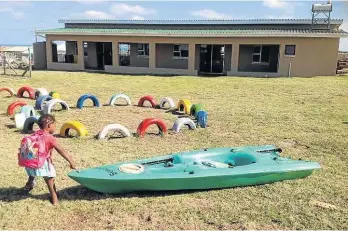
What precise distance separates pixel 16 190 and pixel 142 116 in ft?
19.2

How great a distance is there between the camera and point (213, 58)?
85.2ft

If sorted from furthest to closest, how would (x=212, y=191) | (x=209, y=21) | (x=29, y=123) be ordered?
(x=209, y=21) → (x=29, y=123) → (x=212, y=191)

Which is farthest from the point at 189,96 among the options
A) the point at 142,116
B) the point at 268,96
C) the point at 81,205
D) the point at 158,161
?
the point at 81,205

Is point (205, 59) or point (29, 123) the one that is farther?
point (205, 59)

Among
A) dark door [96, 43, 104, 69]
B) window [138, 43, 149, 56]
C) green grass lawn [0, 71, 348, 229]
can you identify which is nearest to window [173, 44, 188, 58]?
window [138, 43, 149, 56]

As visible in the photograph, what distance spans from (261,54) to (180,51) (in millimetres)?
5708

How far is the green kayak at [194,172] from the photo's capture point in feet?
16.4

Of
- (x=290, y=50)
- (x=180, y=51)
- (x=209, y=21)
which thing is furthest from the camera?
(x=209, y=21)

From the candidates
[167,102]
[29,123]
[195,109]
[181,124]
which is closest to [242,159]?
[181,124]

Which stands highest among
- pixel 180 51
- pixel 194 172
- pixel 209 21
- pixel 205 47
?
pixel 209 21

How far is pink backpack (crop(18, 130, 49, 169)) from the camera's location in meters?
4.54

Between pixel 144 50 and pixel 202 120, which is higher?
pixel 144 50

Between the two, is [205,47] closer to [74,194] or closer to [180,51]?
[180,51]

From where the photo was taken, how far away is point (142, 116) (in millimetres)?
10938
